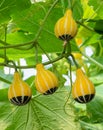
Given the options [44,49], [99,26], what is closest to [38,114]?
[44,49]

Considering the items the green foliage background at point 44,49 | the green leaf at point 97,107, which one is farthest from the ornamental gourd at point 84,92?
the green leaf at point 97,107

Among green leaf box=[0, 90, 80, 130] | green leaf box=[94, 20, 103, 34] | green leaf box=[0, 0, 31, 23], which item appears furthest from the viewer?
green leaf box=[0, 90, 80, 130]

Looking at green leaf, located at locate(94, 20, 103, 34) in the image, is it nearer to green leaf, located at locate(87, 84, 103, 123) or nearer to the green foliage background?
→ the green foliage background

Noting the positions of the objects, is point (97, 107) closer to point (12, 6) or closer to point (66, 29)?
point (12, 6)

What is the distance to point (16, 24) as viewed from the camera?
58.4 inches

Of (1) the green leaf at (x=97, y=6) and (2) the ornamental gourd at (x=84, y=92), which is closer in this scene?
(2) the ornamental gourd at (x=84, y=92)

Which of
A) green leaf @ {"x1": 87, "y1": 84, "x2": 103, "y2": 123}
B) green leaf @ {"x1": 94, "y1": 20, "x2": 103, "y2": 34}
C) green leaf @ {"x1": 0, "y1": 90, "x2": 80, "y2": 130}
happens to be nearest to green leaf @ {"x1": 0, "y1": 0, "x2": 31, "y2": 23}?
green leaf @ {"x1": 94, "y1": 20, "x2": 103, "y2": 34}

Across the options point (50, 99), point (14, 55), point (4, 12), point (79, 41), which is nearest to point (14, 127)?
point (50, 99)

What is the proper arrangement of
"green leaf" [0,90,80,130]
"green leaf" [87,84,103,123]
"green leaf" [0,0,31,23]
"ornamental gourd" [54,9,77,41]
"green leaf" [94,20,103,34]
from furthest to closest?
"green leaf" [87,84,103,123] → "green leaf" [0,90,80,130] → "green leaf" [94,20,103,34] → "green leaf" [0,0,31,23] → "ornamental gourd" [54,9,77,41]

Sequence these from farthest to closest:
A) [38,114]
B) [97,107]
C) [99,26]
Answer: [97,107], [38,114], [99,26]

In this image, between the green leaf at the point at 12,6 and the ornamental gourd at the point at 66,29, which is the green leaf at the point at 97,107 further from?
the ornamental gourd at the point at 66,29

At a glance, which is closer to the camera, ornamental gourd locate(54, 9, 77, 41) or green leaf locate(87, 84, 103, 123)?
ornamental gourd locate(54, 9, 77, 41)

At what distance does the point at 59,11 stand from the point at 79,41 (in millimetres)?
500

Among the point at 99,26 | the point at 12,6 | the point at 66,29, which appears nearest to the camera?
the point at 66,29
